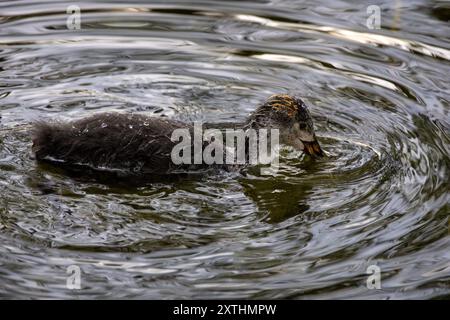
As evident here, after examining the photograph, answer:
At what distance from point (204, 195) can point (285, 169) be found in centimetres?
100

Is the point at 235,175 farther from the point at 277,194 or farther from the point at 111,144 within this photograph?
the point at 111,144

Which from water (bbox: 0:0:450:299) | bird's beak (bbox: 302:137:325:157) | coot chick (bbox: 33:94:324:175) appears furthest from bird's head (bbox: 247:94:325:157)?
coot chick (bbox: 33:94:324:175)

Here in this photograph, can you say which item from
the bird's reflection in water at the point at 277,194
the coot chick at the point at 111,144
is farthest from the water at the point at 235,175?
the coot chick at the point at 111,144

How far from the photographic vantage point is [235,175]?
762 centimetres

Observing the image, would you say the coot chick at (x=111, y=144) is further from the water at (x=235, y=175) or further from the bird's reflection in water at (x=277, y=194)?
the bird's reflection in water at (x=277, y=194)

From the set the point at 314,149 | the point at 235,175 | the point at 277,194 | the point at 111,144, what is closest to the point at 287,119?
the point at 314,149

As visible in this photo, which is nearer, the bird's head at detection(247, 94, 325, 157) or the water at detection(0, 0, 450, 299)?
the water at detection(0, 0, 450, 299)

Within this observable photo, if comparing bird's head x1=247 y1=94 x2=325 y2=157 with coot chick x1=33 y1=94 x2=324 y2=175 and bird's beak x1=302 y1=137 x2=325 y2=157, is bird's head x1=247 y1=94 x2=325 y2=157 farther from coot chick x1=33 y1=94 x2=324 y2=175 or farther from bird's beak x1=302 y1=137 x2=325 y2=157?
coot chick x1=33 y1=94 x2=324 y2=175

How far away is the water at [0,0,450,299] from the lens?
5.91 meters

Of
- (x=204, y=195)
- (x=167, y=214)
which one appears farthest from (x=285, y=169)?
(x=167, y=214)

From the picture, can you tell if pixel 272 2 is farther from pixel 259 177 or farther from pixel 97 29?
pixel 259 177

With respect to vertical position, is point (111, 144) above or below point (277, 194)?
above

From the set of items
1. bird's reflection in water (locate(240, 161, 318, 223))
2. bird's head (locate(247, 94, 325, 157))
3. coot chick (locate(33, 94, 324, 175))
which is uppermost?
bird's head (locate(247, 94, 325, 157))

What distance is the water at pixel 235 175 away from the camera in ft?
19.4
